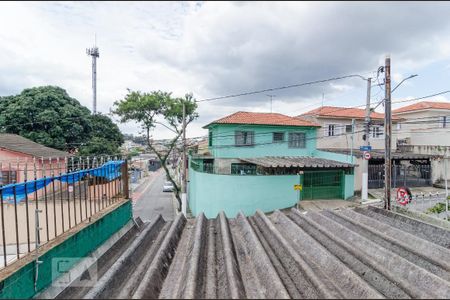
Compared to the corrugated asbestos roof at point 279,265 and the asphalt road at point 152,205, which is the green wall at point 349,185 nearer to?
the corrugated asbestos roof at point 279,265

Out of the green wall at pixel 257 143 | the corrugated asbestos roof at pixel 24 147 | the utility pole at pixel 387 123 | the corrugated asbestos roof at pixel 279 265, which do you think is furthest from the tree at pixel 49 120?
the utility pole at pixel 387 123

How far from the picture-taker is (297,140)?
2078 cm

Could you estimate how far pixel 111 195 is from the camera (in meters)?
7.38

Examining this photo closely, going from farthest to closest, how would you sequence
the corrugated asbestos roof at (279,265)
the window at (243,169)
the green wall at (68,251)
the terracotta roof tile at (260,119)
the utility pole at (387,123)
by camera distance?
the terracotta roof tile at (260,119), the window at (243,169), the utility pole at (387,123), the green wall at (68,251), the corrugated asbestos roof at (279,265)

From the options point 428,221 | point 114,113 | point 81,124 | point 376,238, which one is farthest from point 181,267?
point 81,124

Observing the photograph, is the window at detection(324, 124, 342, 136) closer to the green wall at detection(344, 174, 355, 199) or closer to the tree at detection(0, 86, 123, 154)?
the green wall at detection(344, 174, 355, 199)

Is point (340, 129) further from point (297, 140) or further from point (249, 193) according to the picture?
point (249, 193)

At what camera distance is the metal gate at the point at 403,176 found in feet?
62.5

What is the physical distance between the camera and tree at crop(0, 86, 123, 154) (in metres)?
20.0

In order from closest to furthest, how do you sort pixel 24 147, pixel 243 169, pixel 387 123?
pixel 387 123 < pixel 24 147 < pixel 243 169

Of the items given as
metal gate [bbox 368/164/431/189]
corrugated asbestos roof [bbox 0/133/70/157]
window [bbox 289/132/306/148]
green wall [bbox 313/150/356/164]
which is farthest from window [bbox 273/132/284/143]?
corrugated asbestos roof [bbox 0/133/70/157]

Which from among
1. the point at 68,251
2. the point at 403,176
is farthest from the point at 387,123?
the point at 403,176

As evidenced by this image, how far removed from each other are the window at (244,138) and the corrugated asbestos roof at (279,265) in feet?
46.4

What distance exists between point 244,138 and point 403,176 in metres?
12.5
